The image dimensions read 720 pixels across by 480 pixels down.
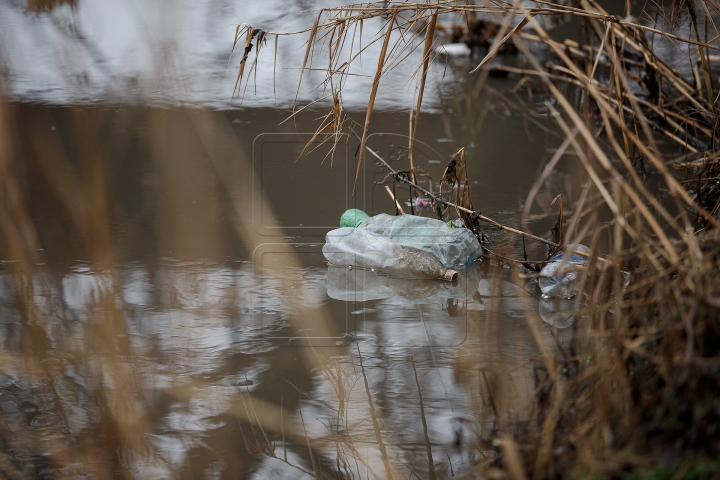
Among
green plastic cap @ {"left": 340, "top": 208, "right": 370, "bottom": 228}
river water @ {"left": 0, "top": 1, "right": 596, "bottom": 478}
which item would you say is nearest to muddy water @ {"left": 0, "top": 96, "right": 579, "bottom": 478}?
river water @ {"left": 0, "top": 1, "right": 596, "bottom": 478}

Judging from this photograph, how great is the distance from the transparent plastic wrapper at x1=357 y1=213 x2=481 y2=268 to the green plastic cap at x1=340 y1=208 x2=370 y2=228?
0.32ft

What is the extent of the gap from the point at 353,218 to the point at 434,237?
0.41 meters

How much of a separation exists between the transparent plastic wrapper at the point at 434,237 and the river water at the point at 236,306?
100mm

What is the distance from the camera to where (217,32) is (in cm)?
567

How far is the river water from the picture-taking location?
1.60 m

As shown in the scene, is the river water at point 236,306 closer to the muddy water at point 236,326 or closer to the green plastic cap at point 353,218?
the muddy water at point 236,326

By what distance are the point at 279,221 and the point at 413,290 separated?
88 centimetres

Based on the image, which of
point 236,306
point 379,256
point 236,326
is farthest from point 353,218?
point 236,326

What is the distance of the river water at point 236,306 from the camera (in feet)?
5.24

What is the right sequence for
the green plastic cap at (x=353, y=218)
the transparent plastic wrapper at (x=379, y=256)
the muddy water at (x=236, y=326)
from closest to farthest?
the muddy water at (x=236, y=326) → the transparent plastic wrapper at (x=379, y=256) → the green plastic cap at (x=353, y=218)

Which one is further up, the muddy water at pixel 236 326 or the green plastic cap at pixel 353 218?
the green plastic cap at pixel 353 218

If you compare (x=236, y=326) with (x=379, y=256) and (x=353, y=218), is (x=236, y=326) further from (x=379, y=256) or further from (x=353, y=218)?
(x=353, y=218)

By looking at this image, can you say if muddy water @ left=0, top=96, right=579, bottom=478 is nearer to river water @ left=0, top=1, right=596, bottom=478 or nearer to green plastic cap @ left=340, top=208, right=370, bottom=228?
river water @ left=0, top=1, right=596, bottom=478

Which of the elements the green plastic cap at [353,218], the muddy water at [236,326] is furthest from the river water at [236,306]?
the green plastic cap at [353,218]
